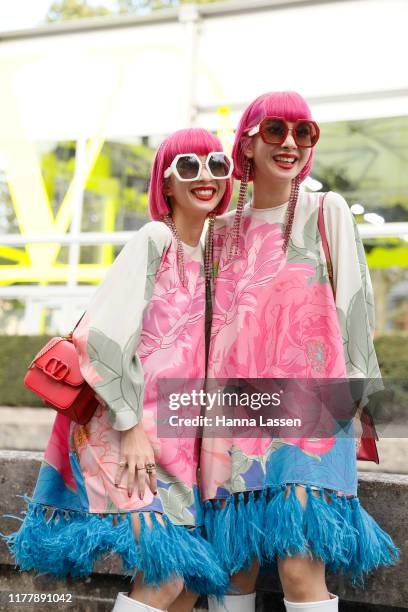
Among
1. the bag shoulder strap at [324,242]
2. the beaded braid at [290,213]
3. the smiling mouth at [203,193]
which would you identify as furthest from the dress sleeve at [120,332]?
the bag shoulder strap at [324,242]

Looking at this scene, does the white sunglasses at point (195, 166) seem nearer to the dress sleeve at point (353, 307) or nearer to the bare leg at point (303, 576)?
the dress sleeve at point (353, 307)

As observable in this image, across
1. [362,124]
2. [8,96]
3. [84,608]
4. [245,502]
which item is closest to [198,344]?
[245,502]

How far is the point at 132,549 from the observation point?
212 cm

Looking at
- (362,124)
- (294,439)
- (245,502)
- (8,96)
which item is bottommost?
(245,502)

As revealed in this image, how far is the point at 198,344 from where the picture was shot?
2445 mm

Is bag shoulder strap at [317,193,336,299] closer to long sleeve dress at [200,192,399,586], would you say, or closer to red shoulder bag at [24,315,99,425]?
long sleeve dress at [200,192,399,586]

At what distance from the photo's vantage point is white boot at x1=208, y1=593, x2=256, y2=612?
2.35 metres

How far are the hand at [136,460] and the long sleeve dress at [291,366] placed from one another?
9.3 inches

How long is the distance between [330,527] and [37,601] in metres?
1.37

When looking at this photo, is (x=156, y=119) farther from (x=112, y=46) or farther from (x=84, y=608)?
(x=84, y=608)

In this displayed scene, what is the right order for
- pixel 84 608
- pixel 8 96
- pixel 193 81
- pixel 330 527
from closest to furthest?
pixel 330 527 < pixel 84 608 < pixel 193 81 < pixel 8 96

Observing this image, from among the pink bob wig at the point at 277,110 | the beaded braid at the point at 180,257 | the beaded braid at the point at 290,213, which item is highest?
the pink bob wig at the point at 277,110

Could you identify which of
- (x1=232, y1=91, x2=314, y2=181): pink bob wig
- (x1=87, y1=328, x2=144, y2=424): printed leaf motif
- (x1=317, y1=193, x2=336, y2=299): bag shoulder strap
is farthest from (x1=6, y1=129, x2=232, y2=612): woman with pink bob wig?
(x1=317, y1=193, x2=336, y2=299): bag shoulder strap

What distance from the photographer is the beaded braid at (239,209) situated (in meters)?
2.54
